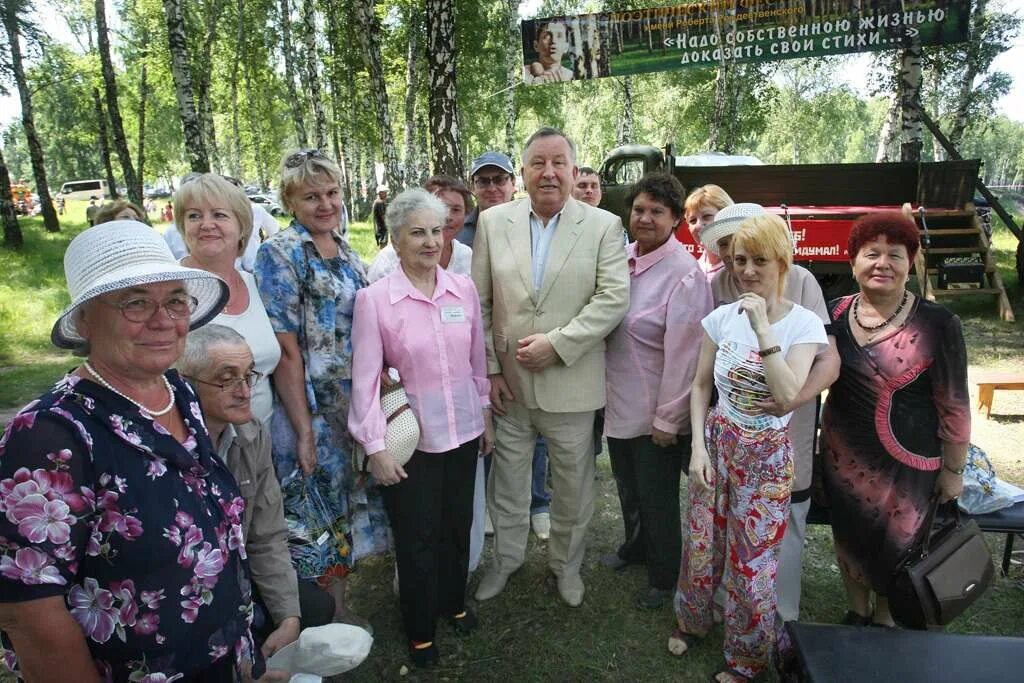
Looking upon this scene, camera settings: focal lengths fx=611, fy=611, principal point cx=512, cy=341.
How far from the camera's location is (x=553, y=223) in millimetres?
2875

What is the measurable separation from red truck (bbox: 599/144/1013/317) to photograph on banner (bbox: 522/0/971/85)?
524cm

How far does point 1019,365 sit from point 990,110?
24.6 meters

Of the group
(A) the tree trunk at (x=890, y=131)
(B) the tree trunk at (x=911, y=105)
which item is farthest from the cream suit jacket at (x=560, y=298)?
(A) the tree trunk at (x=890, y=131)

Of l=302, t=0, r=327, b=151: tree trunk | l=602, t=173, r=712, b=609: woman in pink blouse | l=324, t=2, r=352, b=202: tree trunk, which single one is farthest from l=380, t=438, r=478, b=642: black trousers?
l=324, t=2, r=352, b=202: tree trunk

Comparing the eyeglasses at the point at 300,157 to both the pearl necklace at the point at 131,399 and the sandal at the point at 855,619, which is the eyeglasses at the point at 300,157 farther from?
the sandal at the point at 855,619

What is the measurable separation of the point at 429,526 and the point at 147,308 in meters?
1.54

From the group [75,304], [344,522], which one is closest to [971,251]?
[344,522]

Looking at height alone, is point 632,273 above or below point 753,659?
above

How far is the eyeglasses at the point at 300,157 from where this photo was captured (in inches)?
101

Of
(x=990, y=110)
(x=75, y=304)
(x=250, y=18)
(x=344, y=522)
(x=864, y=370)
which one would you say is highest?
(x=250, y=18)

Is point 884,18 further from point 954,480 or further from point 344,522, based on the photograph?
point 344,522

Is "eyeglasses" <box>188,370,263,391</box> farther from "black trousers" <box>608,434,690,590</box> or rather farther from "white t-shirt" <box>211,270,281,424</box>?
"black trousers" <box>608,434,690,590</box>

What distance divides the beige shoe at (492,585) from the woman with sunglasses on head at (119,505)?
1.70 m

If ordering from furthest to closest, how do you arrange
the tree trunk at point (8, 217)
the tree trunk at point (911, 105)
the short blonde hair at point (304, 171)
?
1. the tree trunk at point (8, 217)
2. the tree trunk at point (911, 105)
3. the short blonde hair at point (304, 171)
